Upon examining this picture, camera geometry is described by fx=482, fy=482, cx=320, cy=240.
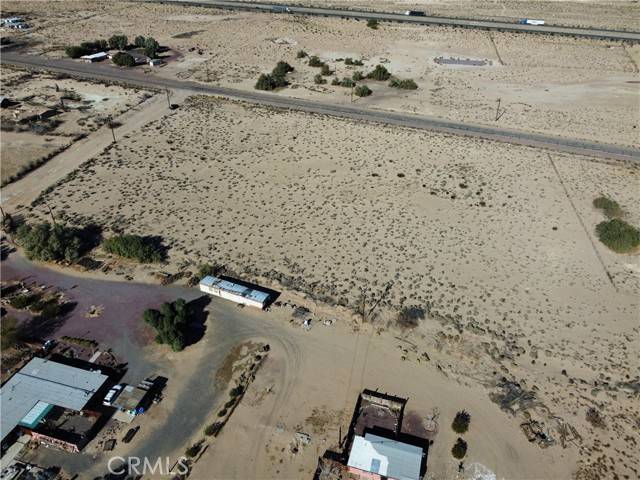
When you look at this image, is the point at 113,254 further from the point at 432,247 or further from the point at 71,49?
the point at 71,49

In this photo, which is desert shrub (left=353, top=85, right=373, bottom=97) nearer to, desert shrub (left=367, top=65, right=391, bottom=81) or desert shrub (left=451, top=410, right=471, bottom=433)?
desert shrub (left=367, top=65, right=391, bottom=81)

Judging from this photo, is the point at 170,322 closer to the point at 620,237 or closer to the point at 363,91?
the point at 620,237

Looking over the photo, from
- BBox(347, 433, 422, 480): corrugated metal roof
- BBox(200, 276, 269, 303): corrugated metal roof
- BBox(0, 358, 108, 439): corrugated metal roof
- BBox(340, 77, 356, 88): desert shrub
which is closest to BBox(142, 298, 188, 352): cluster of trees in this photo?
BBox(200, 276, 269, 303): corrugated metal roof

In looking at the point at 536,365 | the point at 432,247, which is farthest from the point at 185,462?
the point at 432,247

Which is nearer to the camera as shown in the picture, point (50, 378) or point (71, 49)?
point (50, 378)

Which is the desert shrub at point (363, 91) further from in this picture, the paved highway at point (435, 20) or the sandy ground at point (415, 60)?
the paved highway at point (435, 20)
